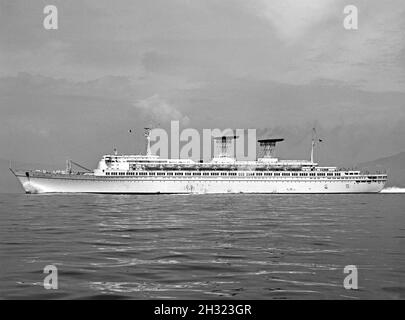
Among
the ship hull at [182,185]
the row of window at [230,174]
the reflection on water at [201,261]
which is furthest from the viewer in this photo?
the row of window at [230,174]

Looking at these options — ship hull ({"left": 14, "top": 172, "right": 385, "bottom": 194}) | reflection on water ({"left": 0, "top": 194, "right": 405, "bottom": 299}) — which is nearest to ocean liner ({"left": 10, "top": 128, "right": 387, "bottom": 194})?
ship hull ({"left": 14, "top": 172, "right": 385, "bottom": 194})

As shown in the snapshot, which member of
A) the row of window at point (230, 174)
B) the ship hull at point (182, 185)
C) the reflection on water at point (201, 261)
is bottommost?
the reflection on water at point (201, 261)

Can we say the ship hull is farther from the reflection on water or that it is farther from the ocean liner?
the reflection on water

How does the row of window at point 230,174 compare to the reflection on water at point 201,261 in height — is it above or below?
above

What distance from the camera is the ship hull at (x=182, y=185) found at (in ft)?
270

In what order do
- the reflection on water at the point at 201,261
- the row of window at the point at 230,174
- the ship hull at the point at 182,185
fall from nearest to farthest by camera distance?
the reflection on water at the point at 201,261
the ship hull at the point at 182,185
the row of window at the point at 230,174

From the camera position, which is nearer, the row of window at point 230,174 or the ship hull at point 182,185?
the ship hull at point 182,185

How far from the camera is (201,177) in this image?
8950 cm

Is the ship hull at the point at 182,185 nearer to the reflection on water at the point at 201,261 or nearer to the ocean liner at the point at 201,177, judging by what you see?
the ocean liner at the point at 201,177

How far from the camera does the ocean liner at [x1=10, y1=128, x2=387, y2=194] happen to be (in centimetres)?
8281

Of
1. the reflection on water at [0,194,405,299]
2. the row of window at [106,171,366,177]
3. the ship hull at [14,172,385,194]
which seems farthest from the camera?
the row of window at [106,171,366,177]

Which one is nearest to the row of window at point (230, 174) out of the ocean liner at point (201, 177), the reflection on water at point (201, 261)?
the ocean liner at point (201, 177)

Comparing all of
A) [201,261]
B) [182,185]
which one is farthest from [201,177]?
[201,261]
